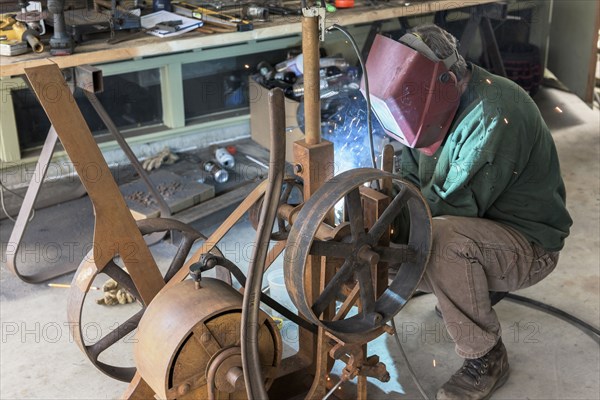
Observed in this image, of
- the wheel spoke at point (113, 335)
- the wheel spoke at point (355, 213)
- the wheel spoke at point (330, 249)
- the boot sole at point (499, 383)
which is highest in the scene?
the wheel spoke at point (355, 213)

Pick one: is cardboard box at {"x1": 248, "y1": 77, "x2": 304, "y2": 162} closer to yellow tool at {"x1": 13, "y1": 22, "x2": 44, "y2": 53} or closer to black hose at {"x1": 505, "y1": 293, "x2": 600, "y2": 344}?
yellow tool at {"x1": 13, "y1": 22, "x2": 44, "y2": 53}

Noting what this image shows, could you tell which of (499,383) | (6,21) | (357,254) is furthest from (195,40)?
(499,383)

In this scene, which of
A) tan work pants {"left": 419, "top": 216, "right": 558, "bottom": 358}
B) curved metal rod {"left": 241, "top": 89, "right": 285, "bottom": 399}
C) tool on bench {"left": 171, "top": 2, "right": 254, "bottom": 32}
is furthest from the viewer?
tool on bench {"left": 171, "top": 2, "right": 254, "bottom": 32}

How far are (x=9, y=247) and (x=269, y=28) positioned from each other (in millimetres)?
1466

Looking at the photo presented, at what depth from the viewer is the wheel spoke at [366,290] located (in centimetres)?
215

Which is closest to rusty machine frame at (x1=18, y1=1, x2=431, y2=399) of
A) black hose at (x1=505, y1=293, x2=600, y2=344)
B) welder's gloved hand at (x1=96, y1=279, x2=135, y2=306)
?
welder's gloved hand at (x1=96, y1=279, x2=135, y2=306)

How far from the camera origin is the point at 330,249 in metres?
2.08

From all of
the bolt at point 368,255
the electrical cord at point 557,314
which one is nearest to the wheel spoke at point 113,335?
the bolt at point 368,255

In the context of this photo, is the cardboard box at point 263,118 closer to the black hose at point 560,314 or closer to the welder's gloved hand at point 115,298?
the welder's gloved hand at point 115,298

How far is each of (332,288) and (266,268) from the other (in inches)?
7.8

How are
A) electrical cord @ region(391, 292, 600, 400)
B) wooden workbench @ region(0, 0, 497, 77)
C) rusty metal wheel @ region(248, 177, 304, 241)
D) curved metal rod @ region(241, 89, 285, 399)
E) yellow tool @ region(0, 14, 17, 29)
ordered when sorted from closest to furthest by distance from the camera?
curved metal rod @ region(241, 89, 285, 399), rusty metal wheel @ region(248, 177, 304, 241), electrical cord @ region(391, 292, 600, 400), wooden workbench @ region(0, 0, 497, 77), yellow tool @ region(0, 14, 17, 29)

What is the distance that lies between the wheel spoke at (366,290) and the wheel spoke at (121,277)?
72cm

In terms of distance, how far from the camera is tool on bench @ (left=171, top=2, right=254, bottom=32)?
3525 millimetres

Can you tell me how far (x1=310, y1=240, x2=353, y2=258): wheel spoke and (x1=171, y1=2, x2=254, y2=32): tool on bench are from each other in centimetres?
170
